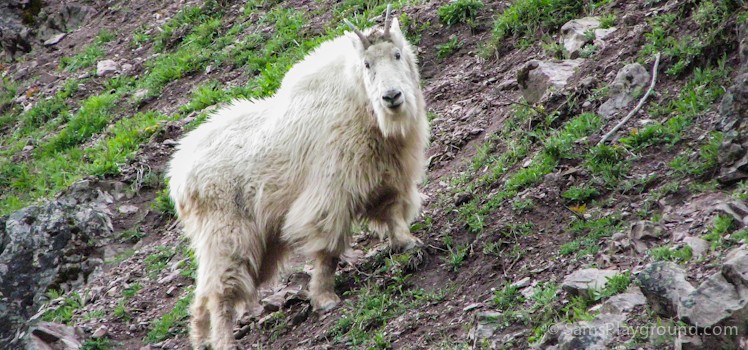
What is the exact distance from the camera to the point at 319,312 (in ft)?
25.7

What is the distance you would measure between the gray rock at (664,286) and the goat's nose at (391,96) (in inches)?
103

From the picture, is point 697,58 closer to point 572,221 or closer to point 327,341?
point 572,221

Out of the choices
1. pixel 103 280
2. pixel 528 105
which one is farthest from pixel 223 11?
pixel 528 105

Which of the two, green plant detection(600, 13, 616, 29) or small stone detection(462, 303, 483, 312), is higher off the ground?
green plant detection(600, 13, 616, 29)

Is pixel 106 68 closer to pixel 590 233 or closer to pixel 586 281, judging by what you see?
pixel 590 233

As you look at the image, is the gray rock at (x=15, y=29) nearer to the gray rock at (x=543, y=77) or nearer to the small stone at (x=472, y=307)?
the gray rock at (x=543, y=77)

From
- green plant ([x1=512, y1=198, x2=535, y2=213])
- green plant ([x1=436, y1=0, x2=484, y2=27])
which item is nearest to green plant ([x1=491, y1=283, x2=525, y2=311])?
green plant ([x1=512, y1=198, x2=535, y2=213])

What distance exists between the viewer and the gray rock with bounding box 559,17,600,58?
970 centimetres

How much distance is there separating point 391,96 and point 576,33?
10.9ft

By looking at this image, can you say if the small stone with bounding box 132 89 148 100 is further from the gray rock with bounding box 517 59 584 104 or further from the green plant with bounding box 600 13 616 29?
the green plant with bounding box 600 13 616 29

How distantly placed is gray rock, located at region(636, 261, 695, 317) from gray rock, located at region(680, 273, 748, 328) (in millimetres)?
139

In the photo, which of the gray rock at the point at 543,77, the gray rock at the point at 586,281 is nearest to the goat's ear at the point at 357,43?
the gray rock at the point at 543,77

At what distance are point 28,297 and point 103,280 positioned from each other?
0.86 metres

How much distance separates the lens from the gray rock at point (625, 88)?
8.30 metres
